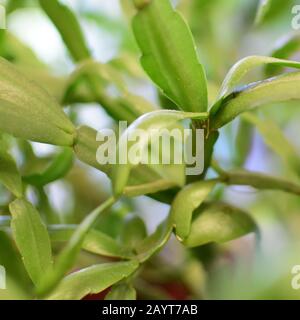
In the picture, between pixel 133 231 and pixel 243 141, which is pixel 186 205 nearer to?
pixel 133 231

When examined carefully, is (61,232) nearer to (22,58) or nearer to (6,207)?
(6,207)

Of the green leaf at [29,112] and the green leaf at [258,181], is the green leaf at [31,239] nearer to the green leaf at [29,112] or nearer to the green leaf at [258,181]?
the green leaf at [29,112]

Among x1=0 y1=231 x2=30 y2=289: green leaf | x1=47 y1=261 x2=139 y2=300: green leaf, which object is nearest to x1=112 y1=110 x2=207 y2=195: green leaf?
x1=47 y1=261 x2=139 y2=300: green leaf

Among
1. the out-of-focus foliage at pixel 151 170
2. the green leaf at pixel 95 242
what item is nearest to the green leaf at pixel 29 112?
the out-of-focus foliage at pixel 151 170

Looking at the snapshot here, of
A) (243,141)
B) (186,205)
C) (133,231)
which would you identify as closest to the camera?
(186,205)

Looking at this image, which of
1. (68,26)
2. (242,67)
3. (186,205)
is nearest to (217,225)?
(186,205)

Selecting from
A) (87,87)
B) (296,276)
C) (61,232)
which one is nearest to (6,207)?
(61,232)

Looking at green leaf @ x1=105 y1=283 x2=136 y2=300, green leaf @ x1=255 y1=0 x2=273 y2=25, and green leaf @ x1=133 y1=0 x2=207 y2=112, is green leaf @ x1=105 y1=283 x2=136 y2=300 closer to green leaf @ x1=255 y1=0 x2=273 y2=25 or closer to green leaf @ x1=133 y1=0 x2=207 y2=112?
green leaf @ x1=133 y1=0 x2=207 y2=112
